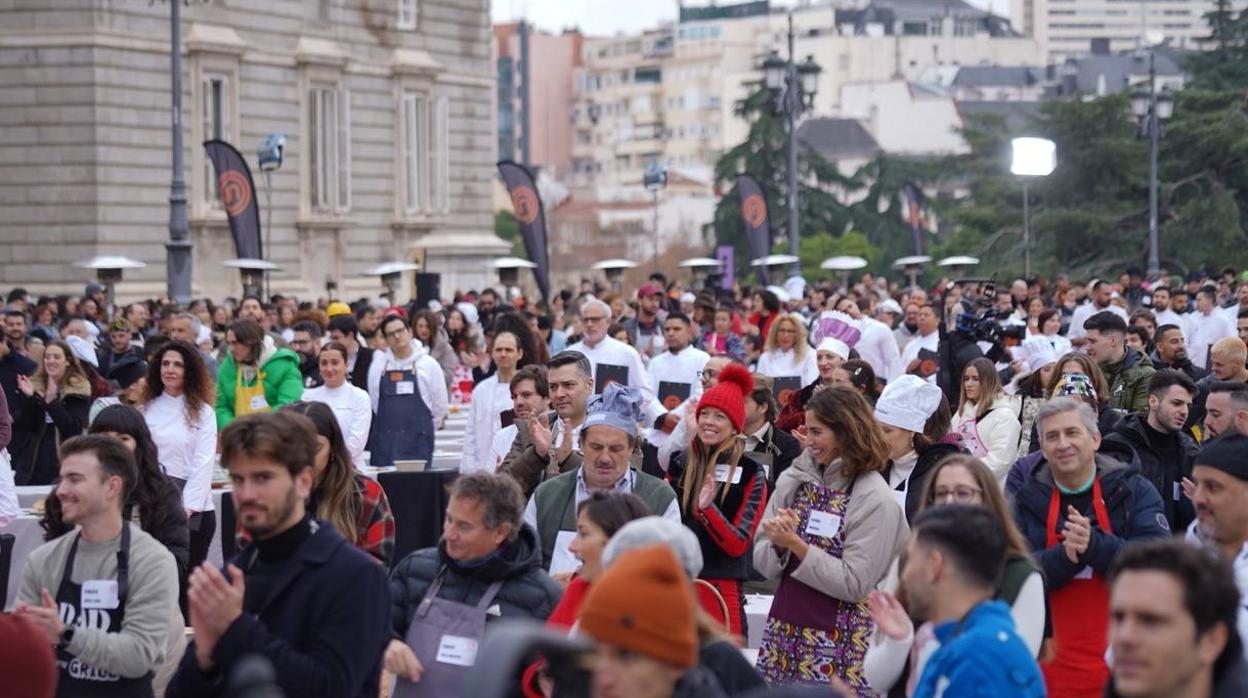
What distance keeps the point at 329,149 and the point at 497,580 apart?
4293cm

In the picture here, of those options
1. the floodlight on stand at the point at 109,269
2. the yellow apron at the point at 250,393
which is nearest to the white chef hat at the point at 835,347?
the yellow apron at the point at 250,393

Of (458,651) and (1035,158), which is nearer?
(458,651)

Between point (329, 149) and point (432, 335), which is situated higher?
point (329, 149)

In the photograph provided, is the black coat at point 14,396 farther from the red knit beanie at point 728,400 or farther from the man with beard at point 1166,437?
the man with beard at point 1166,437

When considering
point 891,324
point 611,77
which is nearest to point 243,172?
point 891,324

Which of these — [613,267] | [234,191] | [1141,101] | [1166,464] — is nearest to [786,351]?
[1166,464]

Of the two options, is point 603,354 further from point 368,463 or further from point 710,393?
point 710,393

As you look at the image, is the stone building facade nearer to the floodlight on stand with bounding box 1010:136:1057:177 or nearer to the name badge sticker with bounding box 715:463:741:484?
the floodlight on stand with bounding box 1010:136:1057:177

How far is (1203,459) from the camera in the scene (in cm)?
728

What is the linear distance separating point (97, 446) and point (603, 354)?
787 centimetres

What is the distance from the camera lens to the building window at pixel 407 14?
171 feet

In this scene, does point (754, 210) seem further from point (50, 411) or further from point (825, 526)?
point (825, 526)

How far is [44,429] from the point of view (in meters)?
16.7

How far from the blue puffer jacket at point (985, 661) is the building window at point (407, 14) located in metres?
47.4
